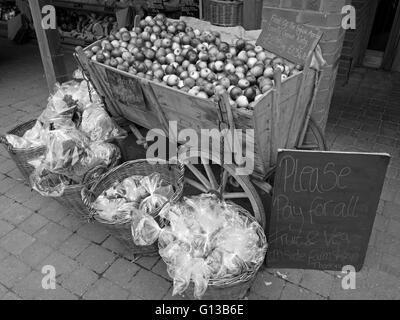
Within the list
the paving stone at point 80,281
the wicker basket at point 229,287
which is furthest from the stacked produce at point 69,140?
the wicker basket at point 229,287

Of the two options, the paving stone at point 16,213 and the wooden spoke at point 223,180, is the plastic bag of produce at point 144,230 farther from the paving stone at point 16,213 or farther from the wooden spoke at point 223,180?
the paving stone at point 16,213

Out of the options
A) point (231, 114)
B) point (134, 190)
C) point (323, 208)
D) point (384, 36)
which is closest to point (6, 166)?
point (134, 190)

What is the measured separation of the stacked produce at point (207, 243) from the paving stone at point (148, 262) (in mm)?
422

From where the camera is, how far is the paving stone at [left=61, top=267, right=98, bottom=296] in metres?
2.72

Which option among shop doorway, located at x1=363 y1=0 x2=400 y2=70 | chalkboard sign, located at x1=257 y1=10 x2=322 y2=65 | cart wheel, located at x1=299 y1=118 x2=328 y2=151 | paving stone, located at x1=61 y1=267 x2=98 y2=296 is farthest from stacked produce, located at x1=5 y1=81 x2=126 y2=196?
shop doorway, located at x1=363 y1=0 x2=400 y2=70

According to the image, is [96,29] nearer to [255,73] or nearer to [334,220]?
[255,73]

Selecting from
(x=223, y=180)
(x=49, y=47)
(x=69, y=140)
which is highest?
(x=49, y=47)

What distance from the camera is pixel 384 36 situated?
5770 mm

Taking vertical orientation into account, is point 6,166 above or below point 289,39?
below

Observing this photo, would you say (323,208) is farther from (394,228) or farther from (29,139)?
(29,139)

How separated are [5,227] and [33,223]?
248 millimetres

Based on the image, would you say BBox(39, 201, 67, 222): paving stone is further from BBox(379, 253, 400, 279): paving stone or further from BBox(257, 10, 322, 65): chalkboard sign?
BBox(379, 253, 400, 279): paving stone

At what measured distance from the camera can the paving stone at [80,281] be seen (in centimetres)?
272

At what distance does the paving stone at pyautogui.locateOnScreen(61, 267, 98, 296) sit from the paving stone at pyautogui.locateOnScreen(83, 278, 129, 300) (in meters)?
0.05
